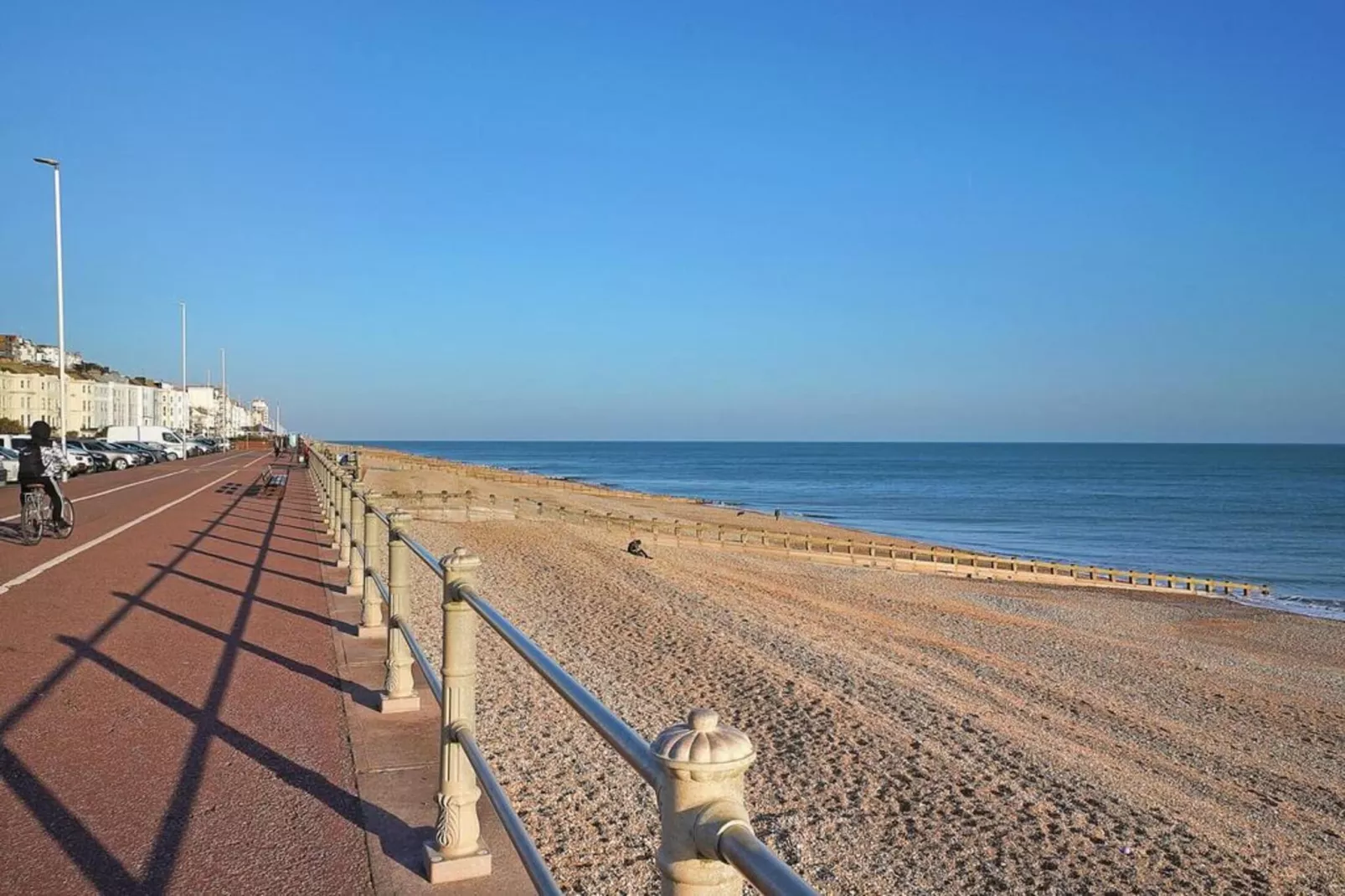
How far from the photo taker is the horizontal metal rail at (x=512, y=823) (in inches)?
93.8

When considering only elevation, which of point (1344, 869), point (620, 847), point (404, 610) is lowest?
point (1344, 869)

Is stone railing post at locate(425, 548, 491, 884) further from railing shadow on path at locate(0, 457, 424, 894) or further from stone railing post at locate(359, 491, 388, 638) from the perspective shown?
stone railing post at locate(359, 491, 388, 638)

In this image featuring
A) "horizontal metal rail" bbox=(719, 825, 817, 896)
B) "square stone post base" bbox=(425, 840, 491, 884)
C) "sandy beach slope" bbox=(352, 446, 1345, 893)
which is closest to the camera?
"horizontal metal rail" bbox=(719, 825, 817, 896)

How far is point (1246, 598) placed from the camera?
31531mm

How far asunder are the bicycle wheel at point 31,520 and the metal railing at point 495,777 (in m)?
8.08

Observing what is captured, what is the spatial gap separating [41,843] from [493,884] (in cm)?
177

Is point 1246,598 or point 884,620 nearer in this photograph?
point 884,620

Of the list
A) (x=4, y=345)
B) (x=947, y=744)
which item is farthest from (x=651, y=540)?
(x=4, y=345)

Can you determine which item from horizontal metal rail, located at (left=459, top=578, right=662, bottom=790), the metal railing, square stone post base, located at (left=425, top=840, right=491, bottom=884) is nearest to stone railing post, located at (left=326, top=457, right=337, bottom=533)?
the metal railing

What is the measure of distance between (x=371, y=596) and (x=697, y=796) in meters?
6.44

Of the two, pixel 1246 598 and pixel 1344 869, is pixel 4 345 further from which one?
pixel 1344 869

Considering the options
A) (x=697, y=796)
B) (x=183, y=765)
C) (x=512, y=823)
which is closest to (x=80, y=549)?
(x=183, y=765)

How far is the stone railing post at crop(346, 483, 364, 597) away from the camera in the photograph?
Answer: 336 inches

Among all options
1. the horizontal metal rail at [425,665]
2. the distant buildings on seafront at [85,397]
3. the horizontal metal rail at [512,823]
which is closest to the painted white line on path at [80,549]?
the horizontal metal rail at [425,665]
